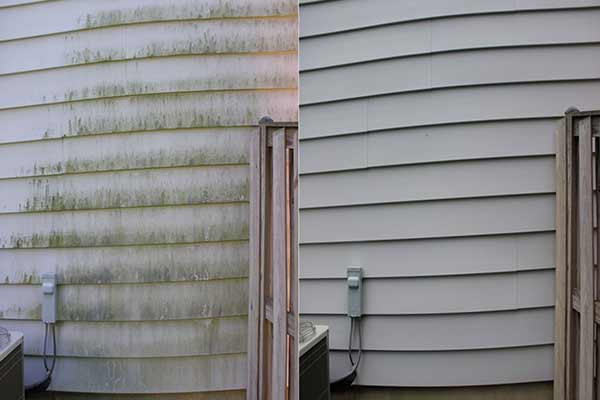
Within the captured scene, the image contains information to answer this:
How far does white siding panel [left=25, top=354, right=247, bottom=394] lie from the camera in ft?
1.75

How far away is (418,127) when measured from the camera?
0.43 meters

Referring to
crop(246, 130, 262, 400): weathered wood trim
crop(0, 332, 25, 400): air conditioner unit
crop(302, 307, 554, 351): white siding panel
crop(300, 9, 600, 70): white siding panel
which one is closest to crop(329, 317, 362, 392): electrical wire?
crop(302, 307, 554, 351): white siding panel

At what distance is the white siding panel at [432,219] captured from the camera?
39 cm

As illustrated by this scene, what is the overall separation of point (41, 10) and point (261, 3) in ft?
0.75

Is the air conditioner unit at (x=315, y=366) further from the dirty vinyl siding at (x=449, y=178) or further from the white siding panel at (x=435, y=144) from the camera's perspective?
the white siding panel at (x=435, y=144)

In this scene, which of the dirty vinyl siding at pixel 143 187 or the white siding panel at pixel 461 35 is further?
the dirty vinyl siding at pixel 143 187

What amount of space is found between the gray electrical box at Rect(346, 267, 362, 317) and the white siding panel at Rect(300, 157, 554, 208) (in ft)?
0.18

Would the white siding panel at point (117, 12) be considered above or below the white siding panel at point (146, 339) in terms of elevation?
above

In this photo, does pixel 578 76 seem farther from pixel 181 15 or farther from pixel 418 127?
pixel 181 15

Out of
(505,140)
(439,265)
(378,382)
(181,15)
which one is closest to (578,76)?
(505,140)

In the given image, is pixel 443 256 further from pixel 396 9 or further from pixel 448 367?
pixel 396 9

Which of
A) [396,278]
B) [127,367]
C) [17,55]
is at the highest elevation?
[17,55]

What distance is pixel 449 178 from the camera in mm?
420

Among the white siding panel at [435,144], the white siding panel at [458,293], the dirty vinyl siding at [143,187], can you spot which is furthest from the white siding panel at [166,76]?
the white siding panel at [458,293]
